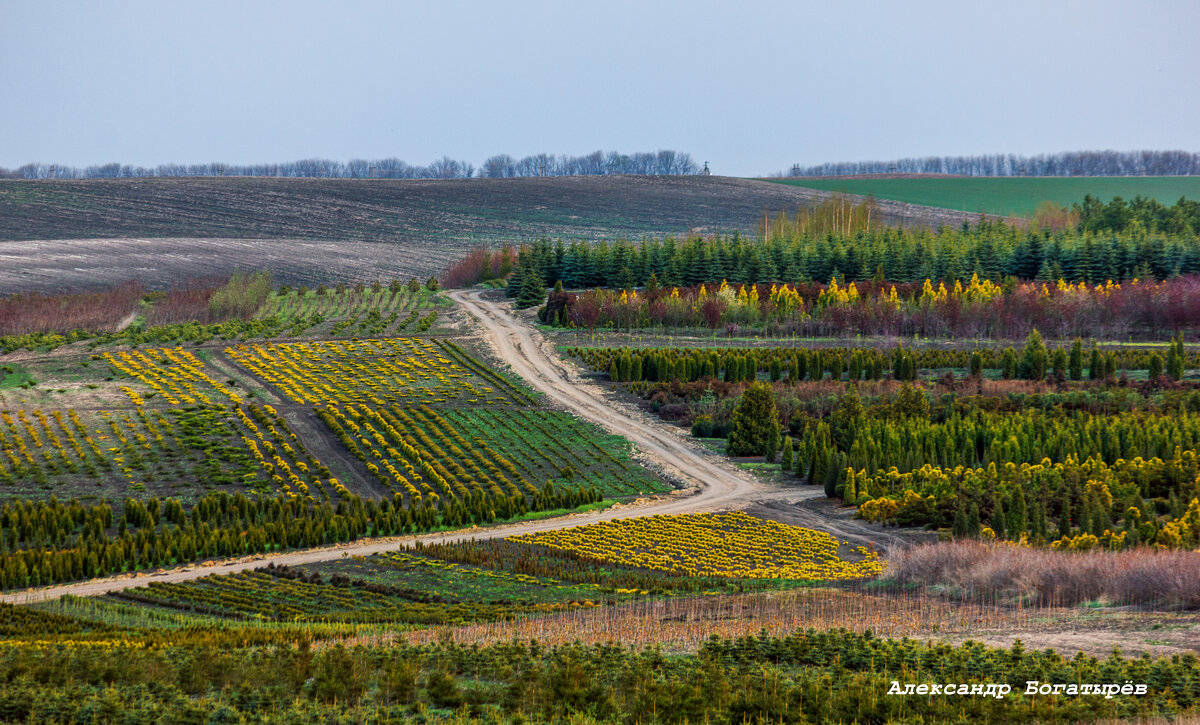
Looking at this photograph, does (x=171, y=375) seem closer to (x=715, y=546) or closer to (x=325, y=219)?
(x=715, y=546)

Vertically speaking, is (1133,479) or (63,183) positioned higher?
(63,183)

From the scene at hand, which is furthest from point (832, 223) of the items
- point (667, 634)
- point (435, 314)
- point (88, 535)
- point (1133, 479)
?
point (667, 634)

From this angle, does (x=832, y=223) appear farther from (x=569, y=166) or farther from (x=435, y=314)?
(x=569, y=166)

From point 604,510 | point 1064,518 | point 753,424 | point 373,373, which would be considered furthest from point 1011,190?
point 1064,518

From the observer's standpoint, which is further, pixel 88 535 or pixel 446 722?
pixel 88 535

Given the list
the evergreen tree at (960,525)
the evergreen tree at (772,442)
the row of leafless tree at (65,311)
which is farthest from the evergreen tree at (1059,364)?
the row of leafless tree at (65,311)
